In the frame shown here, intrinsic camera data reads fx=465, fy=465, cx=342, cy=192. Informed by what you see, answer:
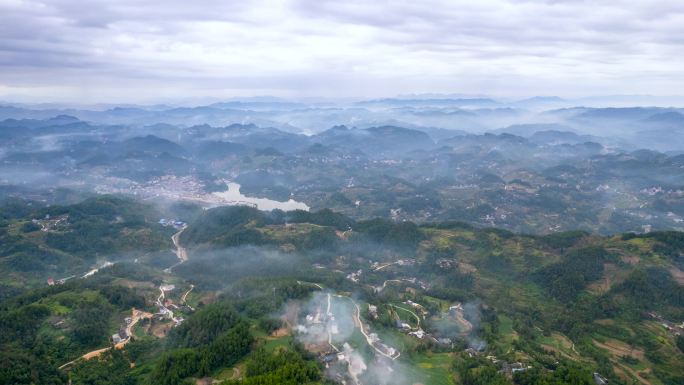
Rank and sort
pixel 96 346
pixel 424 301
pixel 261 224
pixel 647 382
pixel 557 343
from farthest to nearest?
pixel 261 224 → pixel 424 301 → pixel 557 343 → pixel 96 346 → pixel 647 382

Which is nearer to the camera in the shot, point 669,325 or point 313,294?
point 669,325

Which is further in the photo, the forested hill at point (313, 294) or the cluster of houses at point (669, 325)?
the cluster of houses at point (669, 325)

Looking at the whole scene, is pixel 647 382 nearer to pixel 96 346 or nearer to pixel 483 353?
pixel 483 353

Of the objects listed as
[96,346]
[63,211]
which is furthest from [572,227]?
[63,211]

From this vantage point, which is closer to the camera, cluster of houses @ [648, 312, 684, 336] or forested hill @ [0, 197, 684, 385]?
forested hill @ [0, 197, 684, 385]

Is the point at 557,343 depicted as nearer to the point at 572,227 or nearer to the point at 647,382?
the point at 647,382

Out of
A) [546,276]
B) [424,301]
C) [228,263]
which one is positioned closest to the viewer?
[424,301]

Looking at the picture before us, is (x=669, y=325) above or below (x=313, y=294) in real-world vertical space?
below

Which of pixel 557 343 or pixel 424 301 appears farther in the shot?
pixel 424 301

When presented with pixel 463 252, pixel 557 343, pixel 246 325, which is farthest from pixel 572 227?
pixel 246 325

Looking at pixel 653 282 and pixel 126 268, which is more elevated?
pixel 653 282
